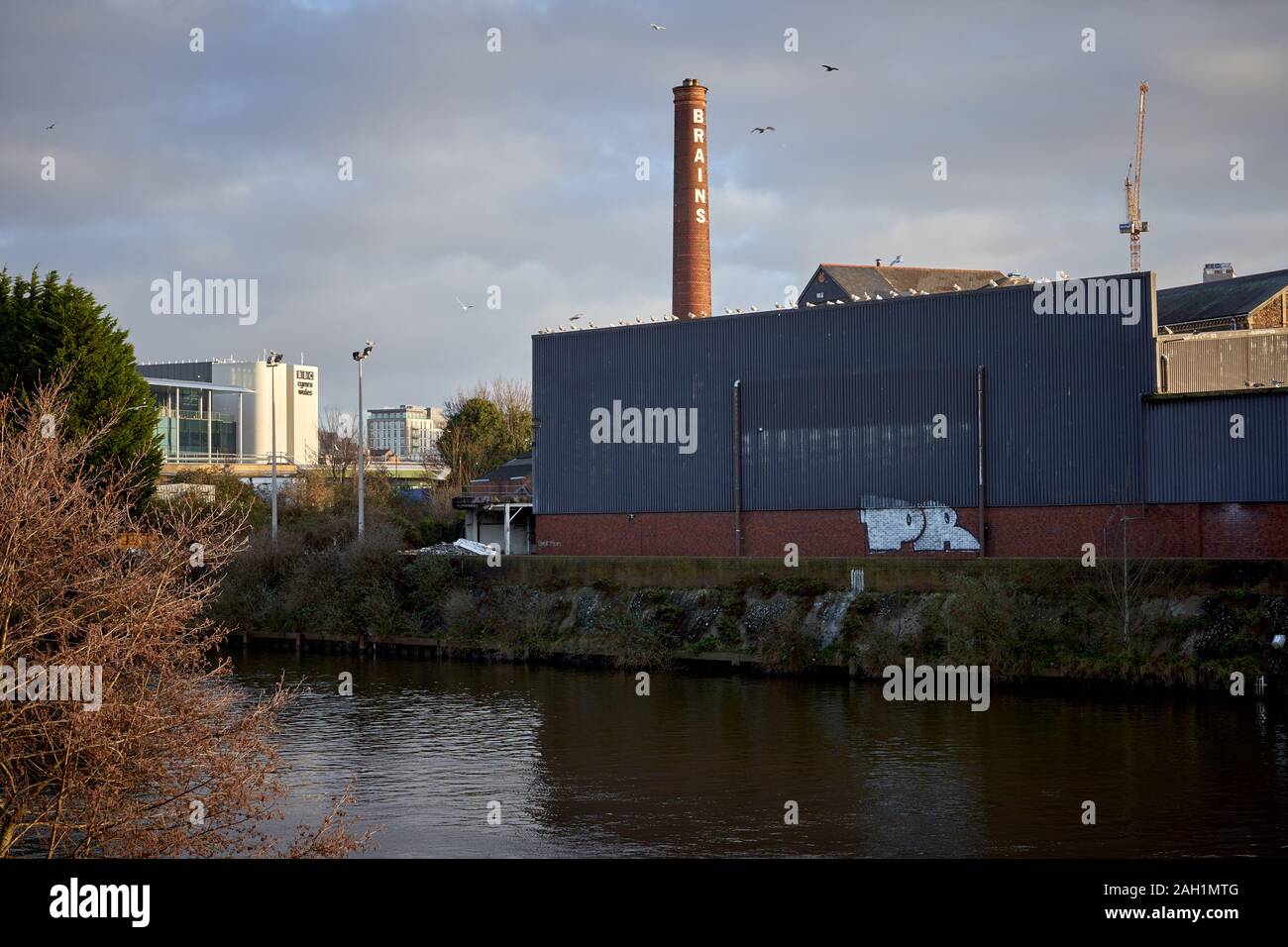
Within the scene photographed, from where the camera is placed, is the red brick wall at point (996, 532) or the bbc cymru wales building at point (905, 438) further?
the bbc cymru wales building at point (905, 438)

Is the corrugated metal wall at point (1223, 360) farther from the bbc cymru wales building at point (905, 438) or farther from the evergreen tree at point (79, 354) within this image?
the evergreen tree at point (79, 354)

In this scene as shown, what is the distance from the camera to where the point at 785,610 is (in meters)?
40.8

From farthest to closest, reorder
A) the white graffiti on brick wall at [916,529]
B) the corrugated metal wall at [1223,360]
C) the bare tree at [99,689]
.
Answer: the white graffiti on brick wall at [916,529] < the corrugated metal wall at [1223,360] < the bare tree at [99,689]

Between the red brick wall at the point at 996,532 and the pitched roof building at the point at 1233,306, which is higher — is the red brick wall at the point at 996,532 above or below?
below

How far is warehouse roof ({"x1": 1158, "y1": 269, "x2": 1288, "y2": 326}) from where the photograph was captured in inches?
1854

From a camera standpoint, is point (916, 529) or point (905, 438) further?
point (905, 438)

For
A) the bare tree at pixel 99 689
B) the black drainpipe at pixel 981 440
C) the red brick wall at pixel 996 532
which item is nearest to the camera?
the bare tree at pixel 99 689

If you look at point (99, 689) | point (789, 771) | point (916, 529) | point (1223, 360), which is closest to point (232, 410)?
point (916, 529)

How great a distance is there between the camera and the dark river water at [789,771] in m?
20.0

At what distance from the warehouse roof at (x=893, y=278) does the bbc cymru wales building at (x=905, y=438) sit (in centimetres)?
2565

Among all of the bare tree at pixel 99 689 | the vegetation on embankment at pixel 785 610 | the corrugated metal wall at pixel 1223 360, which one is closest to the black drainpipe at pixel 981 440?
the vegetation on embankment at pixel 785 610

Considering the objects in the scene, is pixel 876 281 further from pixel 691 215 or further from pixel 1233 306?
pixel 1233 306

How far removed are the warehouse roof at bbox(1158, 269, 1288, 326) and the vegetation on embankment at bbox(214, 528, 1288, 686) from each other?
15.7m

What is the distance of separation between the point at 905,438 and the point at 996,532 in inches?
176
